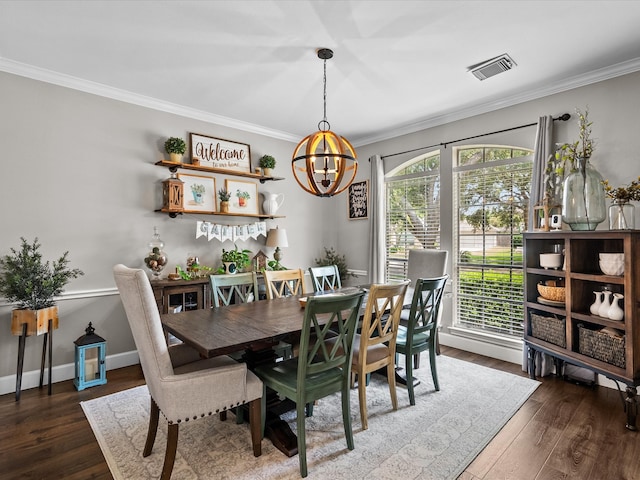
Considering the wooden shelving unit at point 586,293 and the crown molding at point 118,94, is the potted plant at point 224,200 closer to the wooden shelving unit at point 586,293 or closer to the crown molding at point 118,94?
the crown molding at point 118,94

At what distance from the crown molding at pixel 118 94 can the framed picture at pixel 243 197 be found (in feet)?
2.40

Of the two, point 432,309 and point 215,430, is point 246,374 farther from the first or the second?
point 432,309

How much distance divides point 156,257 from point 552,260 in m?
3.84

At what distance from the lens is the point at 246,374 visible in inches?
76.7

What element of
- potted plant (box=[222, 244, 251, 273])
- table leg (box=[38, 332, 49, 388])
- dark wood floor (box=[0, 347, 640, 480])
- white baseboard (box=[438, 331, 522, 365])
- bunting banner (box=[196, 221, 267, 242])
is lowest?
dark wood floor (box=[0, 347, 640, 480])

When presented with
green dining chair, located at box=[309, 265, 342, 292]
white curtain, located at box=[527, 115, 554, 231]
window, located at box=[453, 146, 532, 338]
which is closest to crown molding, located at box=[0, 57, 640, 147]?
white curtain, located at box=[527, 115, 554, 231]

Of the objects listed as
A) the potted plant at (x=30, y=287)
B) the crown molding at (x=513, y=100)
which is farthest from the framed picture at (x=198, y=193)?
the crown molding at (x=513, y=100)

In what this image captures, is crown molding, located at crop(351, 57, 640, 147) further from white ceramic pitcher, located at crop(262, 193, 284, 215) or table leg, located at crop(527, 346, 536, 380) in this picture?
table leg, located at crop(527, 346, 536, 380)

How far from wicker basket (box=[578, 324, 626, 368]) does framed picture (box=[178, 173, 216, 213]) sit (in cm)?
389

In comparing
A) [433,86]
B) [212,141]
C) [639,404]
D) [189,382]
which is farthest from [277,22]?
[639,404]

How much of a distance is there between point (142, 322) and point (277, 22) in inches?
83.8

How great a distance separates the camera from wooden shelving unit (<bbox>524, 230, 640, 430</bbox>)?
7.91 feet

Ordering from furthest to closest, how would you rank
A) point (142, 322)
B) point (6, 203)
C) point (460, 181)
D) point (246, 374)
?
point (460, 181)
point (6, 203)
point (246, 374)
point (142, 322)

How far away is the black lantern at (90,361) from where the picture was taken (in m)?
3.00
